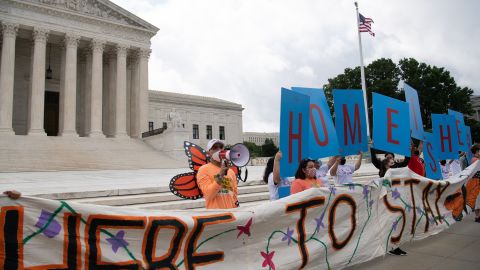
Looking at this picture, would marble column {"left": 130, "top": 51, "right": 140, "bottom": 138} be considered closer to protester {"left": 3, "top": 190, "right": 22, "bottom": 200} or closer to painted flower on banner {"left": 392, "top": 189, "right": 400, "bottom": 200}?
painted flower on banner {"left": 392, "top": 189, "right": 400, "bottom": 200}

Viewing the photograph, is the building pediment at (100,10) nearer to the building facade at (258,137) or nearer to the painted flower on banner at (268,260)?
the painted flower on banner at (268,260)

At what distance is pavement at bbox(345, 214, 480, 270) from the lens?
4148 mm

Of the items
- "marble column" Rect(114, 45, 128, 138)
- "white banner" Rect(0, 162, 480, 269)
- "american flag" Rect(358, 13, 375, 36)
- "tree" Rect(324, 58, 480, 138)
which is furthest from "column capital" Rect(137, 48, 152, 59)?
"white banner" Rect(0, 162, 480, 269)

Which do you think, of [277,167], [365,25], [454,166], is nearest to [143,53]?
[365,25]

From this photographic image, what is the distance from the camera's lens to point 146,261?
3.01 meters

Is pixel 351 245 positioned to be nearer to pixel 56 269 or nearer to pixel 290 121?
pixel 290 121

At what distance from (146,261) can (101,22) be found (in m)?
32.0

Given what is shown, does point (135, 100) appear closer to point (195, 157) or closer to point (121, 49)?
point (121, 49)

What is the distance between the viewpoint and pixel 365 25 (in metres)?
27.7

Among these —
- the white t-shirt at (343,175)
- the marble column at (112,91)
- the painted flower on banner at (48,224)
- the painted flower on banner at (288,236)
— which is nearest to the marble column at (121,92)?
the marble column at (112,91)

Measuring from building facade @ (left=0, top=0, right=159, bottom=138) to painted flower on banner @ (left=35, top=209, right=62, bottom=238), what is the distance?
2765 cm

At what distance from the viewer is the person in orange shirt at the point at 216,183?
137 inches

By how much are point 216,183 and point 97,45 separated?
30777mm

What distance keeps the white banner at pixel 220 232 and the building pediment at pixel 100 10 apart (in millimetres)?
31108
